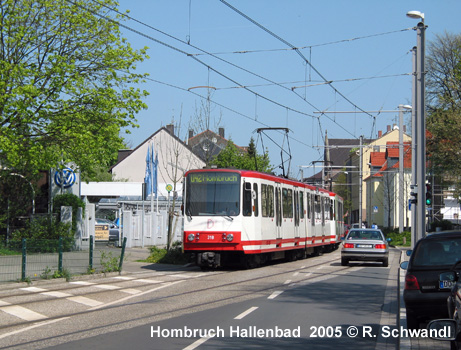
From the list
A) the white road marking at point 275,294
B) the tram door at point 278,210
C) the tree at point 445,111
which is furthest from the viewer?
the tree at point 445,111

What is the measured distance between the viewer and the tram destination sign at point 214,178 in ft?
76.4

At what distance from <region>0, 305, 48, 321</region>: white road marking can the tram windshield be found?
9944mm

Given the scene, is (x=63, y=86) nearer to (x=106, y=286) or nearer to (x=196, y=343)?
(x=106, y=286)

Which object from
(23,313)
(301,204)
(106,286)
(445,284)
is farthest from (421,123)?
(23,313)

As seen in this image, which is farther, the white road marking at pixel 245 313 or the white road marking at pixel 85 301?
the white road marking at pixel 85 301

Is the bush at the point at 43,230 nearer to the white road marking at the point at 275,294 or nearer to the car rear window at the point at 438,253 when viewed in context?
the white road marking at the point at 275,294

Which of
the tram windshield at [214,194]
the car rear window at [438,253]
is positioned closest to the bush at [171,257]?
the tram windshield at [214,194]

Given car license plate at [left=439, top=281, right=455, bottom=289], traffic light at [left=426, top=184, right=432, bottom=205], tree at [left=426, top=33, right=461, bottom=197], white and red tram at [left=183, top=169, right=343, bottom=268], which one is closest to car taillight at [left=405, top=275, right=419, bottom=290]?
car license plate at [left=439, top=281, right=455, bottom=289]

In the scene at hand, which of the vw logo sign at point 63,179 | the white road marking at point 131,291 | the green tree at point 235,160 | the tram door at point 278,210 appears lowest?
the white road marking at point 131,291

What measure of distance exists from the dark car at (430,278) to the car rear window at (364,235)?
16248mm

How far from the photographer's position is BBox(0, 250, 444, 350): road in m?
9.77

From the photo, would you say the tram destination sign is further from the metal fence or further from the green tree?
the green tree

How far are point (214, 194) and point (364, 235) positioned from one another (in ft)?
21.8

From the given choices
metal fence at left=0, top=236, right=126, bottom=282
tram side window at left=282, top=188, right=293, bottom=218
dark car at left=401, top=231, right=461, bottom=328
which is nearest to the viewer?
dark car at left=401, top=231, right=461, bottom=328
